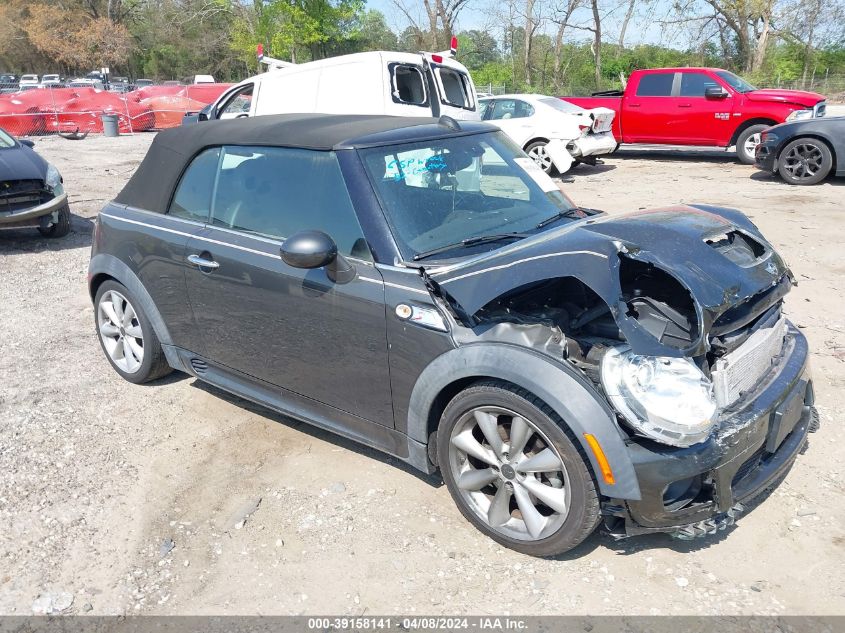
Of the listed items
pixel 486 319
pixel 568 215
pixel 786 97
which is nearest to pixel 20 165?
pixel 568 215

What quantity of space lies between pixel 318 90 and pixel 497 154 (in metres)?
6.23

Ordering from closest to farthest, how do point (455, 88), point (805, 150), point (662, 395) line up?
point (662, 395), point (455, 88), point (805, 150)

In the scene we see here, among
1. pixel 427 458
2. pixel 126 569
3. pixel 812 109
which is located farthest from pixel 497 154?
pixel 812 109

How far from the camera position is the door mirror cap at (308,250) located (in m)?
3.03

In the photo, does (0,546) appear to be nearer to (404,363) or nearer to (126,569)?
(126,569)

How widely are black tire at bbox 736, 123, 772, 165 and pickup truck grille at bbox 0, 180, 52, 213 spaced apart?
41.2ft

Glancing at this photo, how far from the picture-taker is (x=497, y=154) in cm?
392

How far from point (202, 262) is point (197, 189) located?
526 millimetres

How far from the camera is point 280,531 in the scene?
3184 mm

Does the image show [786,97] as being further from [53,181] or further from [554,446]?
[554,446]

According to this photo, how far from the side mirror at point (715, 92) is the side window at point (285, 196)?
A: 41.3ft

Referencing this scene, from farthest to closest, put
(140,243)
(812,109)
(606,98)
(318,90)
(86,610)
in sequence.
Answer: (606,98) < (812,109) < (318,90) < (140,243) < (86,610)

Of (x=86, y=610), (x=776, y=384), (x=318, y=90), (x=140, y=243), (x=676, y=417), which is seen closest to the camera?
(x=676, y=417)

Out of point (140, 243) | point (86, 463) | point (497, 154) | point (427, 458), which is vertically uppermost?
point (497, 154)
